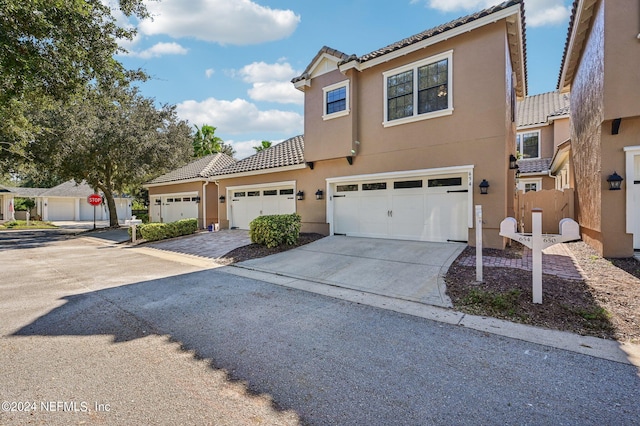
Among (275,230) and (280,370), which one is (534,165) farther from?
(280,370)

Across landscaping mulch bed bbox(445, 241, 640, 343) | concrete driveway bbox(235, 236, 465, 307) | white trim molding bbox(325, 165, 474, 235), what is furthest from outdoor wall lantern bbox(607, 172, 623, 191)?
concrete driveway bbox(235, 236, 465, 307)

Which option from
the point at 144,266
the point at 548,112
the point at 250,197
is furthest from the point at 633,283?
the point at 548,112

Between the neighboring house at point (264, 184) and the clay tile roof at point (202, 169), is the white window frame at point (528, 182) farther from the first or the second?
the clay tile roof at point (202, 169)

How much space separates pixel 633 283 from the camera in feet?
19.4

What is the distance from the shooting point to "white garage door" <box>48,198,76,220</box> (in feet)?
122

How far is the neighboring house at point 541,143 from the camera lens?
17609 millimetres

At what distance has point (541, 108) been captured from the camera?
20.5m

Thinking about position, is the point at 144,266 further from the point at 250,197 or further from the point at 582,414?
the point at 582,414

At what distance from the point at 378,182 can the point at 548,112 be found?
15.8 metres

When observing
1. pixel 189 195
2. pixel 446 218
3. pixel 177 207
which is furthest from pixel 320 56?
pixel 177 207

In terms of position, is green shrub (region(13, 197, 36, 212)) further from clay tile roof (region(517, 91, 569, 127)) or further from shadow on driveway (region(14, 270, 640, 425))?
clay tile roof (region(517, 91, 569, 127))

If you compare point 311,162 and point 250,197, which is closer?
point 311,162

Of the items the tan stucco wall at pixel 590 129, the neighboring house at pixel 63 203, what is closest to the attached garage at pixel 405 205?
the tan stucco wall at pixel 590 129

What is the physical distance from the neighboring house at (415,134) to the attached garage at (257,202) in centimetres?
23
